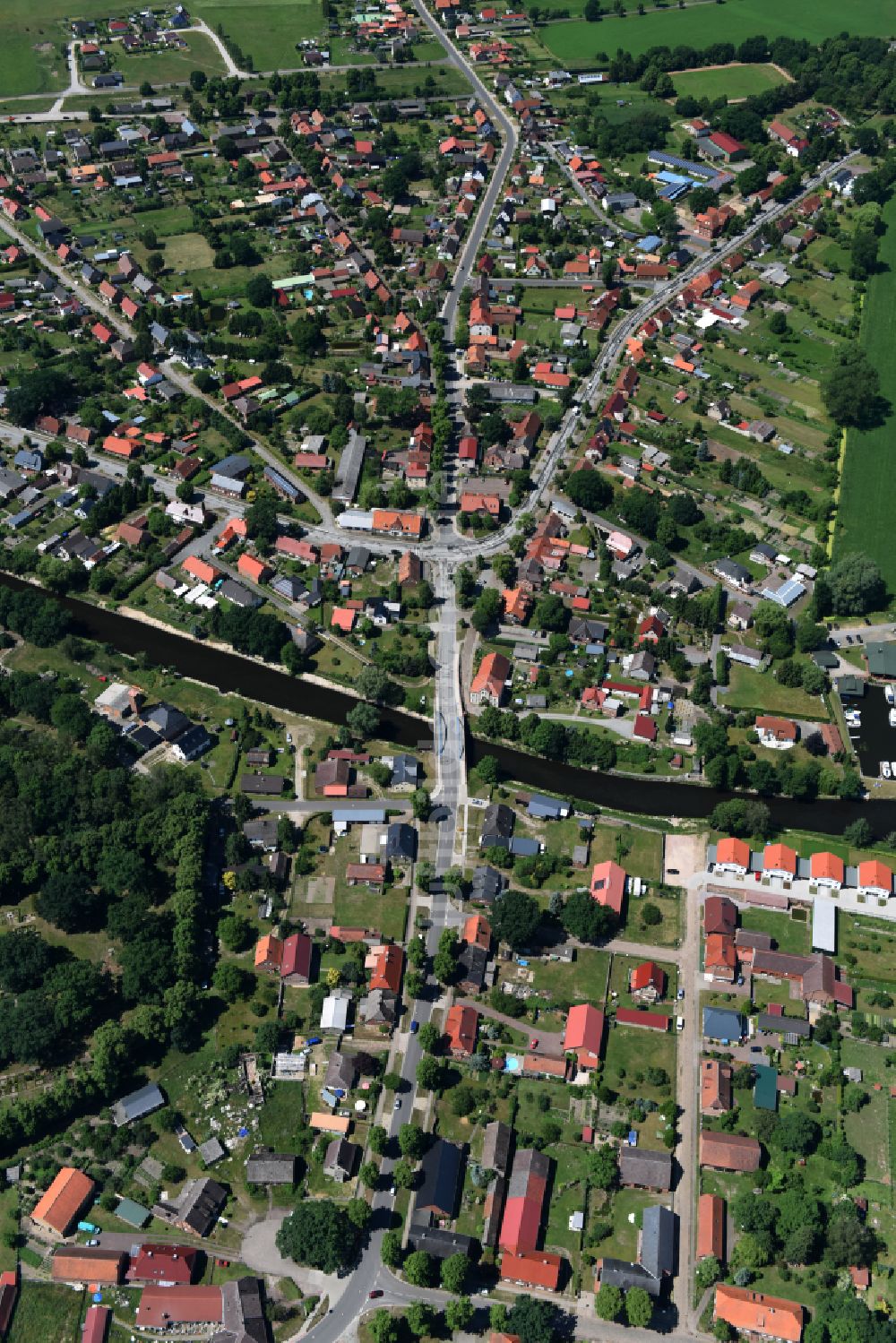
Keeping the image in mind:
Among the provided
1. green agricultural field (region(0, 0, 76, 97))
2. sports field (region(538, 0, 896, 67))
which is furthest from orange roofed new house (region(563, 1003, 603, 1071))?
sports field (region(538, 0, 896, 67))

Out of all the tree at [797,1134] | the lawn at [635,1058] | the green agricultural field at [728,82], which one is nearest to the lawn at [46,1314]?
the lawn at [635,1058]

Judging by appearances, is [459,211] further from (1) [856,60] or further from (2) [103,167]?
(1) [856,60]

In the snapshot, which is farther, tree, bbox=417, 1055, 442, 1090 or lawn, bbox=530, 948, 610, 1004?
lawn, bbox=530, 948, 610, 1004

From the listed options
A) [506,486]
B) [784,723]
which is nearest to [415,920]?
[784,723]

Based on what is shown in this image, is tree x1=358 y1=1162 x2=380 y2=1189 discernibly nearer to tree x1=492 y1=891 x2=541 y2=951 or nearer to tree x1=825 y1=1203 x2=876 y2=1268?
tree x1=492 y1=891 x2=541 y2=951

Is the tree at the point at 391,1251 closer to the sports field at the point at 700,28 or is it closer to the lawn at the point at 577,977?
the lawn at the point at 577,977
